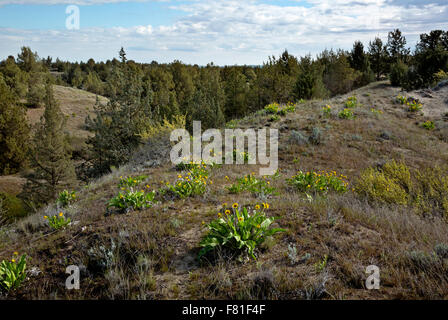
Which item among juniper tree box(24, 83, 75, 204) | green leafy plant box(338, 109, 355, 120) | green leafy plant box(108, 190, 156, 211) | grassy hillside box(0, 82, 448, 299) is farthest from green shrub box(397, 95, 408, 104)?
juniper tree box(24, 83, 75, 204)

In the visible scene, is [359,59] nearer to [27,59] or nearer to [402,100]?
[402,100]

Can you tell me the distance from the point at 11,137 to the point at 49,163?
448 inches

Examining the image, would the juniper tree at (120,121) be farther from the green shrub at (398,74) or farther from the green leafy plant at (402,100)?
the green shrub at (398,74)

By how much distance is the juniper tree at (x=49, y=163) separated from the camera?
1994 cm

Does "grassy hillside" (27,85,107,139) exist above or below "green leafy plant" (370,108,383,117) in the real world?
above

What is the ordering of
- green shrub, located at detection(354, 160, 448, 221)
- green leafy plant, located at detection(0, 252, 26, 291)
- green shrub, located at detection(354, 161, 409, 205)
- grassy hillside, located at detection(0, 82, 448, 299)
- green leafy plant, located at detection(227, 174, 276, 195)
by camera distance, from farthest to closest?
green leafy plant, located at detection(227, 174, 276, 195) < green shrub, located at detection(354, 161, 409, 205) < green shrub, located at detection(354, 160, 448, 221) < green leafy plant, located at detection(0, 252, 26, 291) < grassy hillside, located at detection(0, 82, 448, 299)

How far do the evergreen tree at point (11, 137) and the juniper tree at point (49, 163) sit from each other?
8493 mm

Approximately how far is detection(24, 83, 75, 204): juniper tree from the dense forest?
0.20 feet

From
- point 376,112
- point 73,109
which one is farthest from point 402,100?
point 73,109

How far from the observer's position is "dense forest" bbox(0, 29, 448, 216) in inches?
722

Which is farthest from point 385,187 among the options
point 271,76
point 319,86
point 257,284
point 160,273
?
point 271,76

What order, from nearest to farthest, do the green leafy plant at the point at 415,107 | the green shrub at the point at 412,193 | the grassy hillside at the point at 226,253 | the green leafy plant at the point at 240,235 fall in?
1. the grassy hillside at the point at 226,253
2. the green leafy plant at the point at 240,235
3. the green shrub at the point at 412,193
4. the green leafy plant at the point at 415,107

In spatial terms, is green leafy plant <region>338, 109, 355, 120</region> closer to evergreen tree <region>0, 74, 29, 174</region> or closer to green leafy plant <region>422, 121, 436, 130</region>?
green leafy plant <region>422, 121, 436, 130</region>

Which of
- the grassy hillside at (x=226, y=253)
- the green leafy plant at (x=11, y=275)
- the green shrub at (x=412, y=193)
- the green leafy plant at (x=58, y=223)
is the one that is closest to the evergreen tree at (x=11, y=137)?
the grassy hillside at (x=226, y=253)
